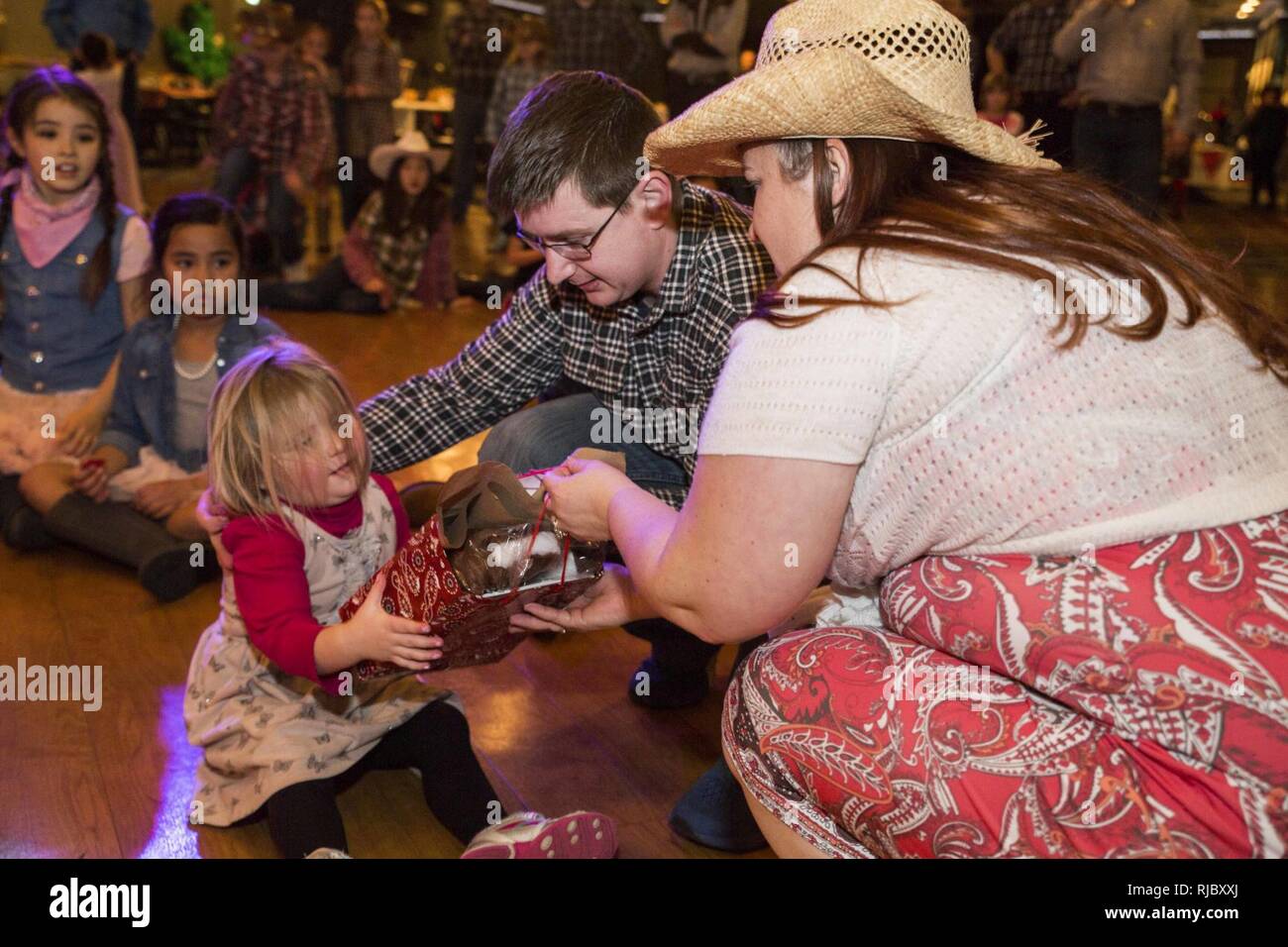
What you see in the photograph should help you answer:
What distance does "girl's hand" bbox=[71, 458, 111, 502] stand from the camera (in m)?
2.86

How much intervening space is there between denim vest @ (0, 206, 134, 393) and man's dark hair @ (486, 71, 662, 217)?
5.74 feet

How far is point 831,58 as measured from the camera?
4.17ft

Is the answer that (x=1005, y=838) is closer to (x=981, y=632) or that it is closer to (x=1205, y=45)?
(x=981, y=632)

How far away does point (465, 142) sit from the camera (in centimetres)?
763

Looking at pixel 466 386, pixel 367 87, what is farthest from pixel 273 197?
pixel 466 386

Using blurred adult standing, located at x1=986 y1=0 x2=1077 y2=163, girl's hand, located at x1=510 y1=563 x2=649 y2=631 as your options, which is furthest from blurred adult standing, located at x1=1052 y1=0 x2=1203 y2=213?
girl's hand, located at x1=510 y1=563 x2=649 y2=631

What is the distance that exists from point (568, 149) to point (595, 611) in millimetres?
671

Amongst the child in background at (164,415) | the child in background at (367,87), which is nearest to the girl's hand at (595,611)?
the child in background at (164,415)

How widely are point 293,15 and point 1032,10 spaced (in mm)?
3887

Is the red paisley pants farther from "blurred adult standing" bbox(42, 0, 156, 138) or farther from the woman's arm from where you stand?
"blurred adult standing" bbox(42, 0, 156, 138)

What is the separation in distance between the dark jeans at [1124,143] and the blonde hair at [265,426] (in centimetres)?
425

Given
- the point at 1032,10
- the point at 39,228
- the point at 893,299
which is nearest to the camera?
the point at 893,299

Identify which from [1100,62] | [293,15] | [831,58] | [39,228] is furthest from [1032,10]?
[831,58]

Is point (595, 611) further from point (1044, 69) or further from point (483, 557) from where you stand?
point (1044, 69)
